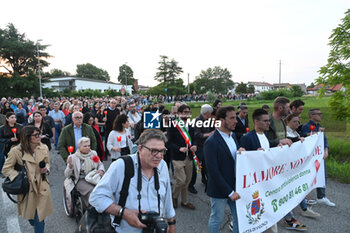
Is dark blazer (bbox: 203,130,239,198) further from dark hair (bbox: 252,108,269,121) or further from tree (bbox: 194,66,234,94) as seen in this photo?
tree (bbox: 194,66,234,94)

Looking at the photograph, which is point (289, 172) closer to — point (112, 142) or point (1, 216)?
point (112, 142)

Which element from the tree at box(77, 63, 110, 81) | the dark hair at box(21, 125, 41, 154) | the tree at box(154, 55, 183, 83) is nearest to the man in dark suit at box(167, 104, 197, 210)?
the dark hair at box(21, 125, 41, 154)

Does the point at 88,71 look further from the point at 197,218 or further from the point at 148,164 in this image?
the point at 148,164

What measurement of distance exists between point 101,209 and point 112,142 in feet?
11.5

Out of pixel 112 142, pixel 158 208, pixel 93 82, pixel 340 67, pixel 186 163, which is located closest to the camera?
pixel 158 208

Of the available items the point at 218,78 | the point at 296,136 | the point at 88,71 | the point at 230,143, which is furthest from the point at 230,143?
the point at 218,78

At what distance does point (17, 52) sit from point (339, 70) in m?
48.2

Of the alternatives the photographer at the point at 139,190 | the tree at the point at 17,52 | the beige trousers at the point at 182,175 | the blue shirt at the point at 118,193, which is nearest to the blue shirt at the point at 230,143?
the photographer at the point at 139,190

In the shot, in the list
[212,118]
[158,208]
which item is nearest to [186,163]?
[212,118]

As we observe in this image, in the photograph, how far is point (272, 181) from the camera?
361cm

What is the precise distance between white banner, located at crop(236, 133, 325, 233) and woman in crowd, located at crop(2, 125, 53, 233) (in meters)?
2.80

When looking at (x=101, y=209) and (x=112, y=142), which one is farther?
(x=112, y=142)

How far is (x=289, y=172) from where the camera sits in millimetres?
3998

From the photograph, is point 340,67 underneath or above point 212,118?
above
